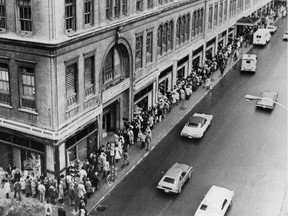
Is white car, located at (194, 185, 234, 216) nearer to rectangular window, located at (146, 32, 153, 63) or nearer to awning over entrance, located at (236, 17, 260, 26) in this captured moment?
rectangular window, located at (146, 32, 153, 63)

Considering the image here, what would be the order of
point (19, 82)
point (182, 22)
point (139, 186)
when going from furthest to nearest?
point (182, 22) → point (139, 186) → point (19, 82)

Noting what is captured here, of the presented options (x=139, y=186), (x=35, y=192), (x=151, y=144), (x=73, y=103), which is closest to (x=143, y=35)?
(x=151, y=144)

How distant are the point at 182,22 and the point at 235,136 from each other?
16.2 metres

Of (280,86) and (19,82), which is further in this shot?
(280,86)

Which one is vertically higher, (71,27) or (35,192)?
(71,27)

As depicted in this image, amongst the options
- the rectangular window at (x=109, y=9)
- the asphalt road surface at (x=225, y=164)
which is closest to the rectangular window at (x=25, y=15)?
the rectangular window at (x=109, y=9)

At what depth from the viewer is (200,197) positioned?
29.4m

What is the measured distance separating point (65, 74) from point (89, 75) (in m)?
3.62

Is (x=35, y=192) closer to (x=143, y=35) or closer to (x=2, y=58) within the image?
(x=2, y=58)

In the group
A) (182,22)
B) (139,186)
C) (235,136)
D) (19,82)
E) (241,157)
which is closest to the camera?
(19,82)

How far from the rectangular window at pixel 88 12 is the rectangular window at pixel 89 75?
2381mm

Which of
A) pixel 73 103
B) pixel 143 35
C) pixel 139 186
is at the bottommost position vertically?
pixel 139 186

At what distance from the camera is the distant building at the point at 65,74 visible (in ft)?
89.8

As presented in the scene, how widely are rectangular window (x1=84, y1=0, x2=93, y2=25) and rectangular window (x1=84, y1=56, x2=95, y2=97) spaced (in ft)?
7.81
